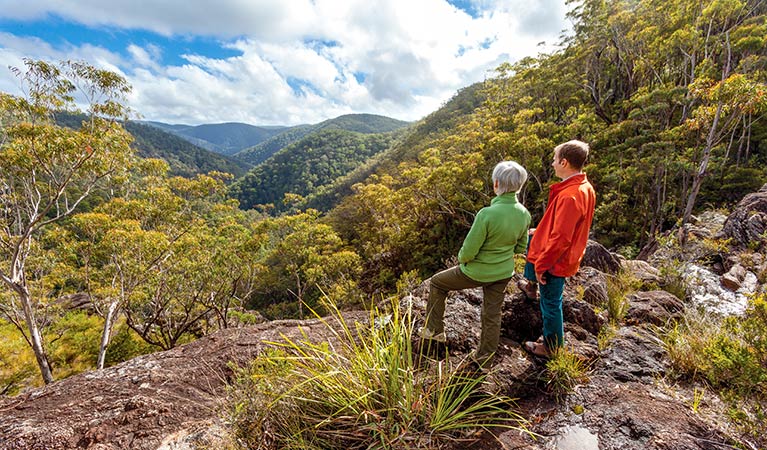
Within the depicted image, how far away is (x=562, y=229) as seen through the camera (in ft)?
7.21

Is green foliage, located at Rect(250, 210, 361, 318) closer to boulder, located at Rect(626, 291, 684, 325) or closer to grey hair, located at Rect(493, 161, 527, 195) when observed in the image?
boulder, located at Rect(626, 291, 684, 325)

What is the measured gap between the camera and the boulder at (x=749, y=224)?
5445 mm

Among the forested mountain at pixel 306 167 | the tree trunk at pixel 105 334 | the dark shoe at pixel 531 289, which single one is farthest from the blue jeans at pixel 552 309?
the forested mountain at pixel 306 167

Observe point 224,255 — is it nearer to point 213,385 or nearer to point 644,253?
point 213,385

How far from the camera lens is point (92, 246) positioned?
33.9 feet

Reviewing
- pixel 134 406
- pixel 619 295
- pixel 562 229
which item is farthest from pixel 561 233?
pixel 134 406

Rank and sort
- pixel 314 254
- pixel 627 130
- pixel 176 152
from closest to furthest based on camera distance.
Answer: pixel 627 130, pixel 314 254, pixel 176 152

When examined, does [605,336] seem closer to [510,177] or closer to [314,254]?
[510,177]

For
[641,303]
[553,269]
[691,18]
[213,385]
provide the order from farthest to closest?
[691,18] < [641,303] < [213,385] < [553,269]

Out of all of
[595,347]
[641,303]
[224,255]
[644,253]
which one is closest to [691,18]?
[644,253]

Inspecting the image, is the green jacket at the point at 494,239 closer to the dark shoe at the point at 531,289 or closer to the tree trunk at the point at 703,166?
the dark shoe at the point at 531,289

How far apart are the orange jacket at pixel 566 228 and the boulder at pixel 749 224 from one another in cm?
548

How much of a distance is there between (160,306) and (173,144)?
191 meters

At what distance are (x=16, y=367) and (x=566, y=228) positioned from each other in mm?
16393
